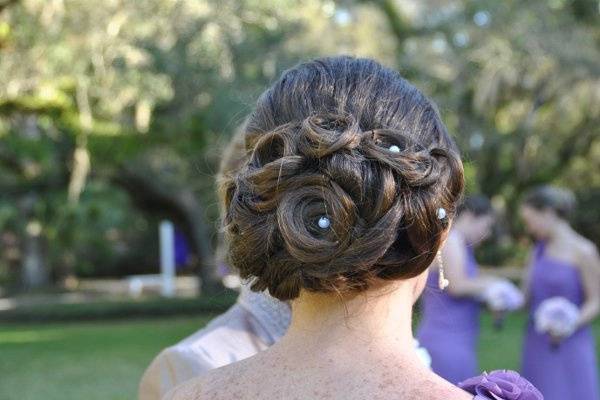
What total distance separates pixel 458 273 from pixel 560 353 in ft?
3.38

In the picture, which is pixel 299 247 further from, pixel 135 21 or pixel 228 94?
pixel 228 94

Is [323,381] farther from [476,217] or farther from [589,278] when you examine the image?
[589,278]

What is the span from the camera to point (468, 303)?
7.11m

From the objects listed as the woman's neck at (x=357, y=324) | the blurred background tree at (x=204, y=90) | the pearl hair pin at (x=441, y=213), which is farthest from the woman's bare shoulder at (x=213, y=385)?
the blurred background tree at (x=204, y=90)

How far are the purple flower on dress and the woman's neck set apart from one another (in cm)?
12

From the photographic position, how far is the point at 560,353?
7.11m

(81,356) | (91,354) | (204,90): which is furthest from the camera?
(204,90)

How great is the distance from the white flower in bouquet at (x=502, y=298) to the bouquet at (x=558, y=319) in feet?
1.03

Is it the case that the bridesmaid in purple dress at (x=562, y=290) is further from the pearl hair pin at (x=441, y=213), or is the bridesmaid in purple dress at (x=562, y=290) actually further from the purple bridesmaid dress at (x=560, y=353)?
the pearl hair pin at (x=441, y=213)

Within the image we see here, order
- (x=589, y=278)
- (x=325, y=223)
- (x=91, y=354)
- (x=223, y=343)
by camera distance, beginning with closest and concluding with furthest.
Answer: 1. (x=325, y=223)
2. (x=223, y=343)
3. (x=589, y=278)
4. (x=91, y=354)

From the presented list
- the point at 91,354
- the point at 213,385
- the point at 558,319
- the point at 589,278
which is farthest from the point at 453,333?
the point at 91,354

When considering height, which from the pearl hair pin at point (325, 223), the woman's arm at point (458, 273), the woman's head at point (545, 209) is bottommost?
the woman's arm at point (458, 273)

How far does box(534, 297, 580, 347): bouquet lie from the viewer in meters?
6.88

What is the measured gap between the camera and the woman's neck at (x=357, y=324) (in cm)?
167
